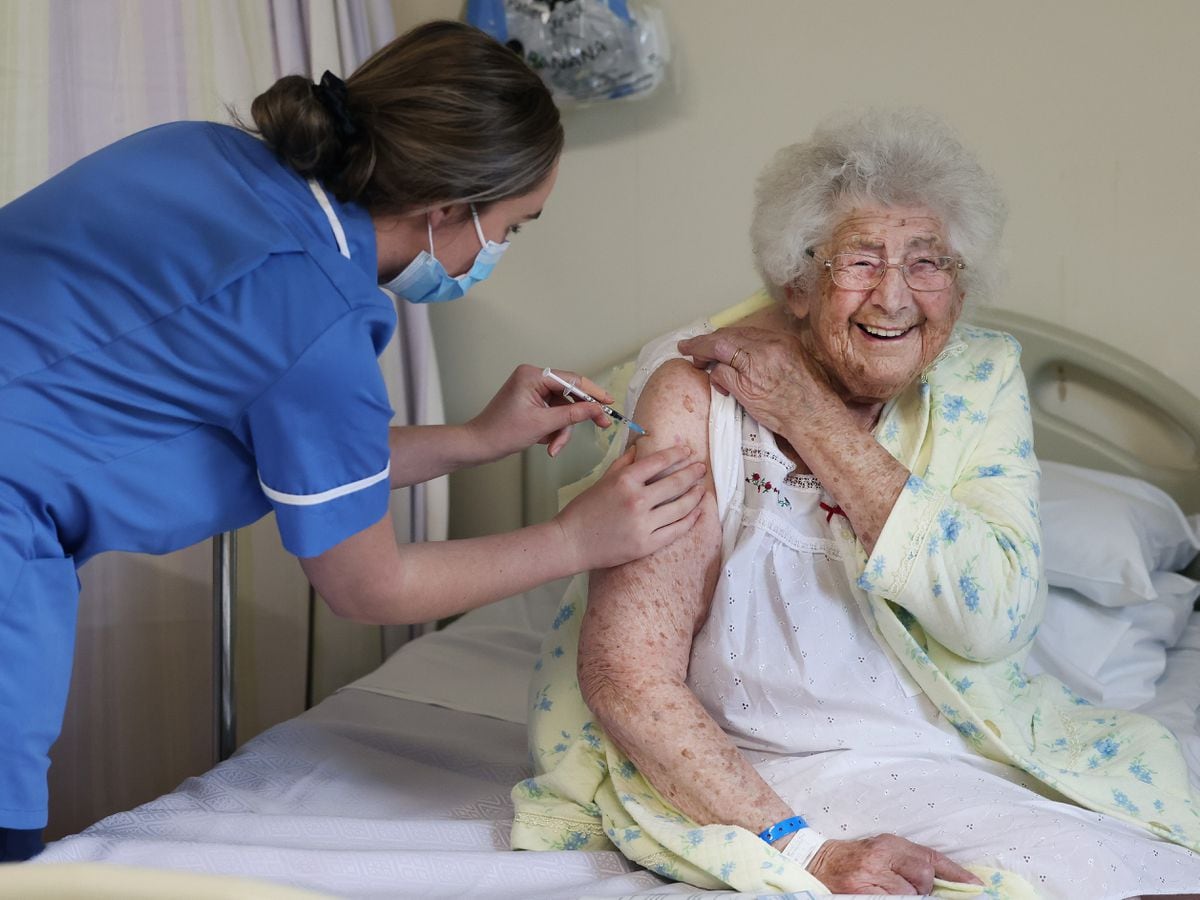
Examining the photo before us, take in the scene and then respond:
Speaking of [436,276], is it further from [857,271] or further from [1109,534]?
[1109,534]

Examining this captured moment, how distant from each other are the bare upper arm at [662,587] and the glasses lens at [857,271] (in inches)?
8.7

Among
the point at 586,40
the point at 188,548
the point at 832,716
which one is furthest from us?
the point at 586,40

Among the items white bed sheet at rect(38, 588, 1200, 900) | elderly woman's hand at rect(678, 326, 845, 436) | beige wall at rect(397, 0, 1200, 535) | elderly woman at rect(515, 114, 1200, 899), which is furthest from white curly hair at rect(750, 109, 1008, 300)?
beige wall at rect(397, 0, 1200, 535)

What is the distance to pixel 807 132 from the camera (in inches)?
108

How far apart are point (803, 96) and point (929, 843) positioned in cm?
179

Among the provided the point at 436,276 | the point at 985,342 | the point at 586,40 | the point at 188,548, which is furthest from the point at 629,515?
the point at 586,40

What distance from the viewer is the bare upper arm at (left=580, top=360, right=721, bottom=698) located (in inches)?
60.5

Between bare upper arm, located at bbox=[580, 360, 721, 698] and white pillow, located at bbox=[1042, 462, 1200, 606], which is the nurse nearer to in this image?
bare upper arm, located at bbox=[580, 360, 721, 698]

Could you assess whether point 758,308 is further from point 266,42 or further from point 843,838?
point 266,42

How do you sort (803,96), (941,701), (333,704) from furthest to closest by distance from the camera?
(803,96) → (333,704) → (941,701)

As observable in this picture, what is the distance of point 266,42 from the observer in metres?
2.56

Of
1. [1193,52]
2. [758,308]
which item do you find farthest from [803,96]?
[758,308]

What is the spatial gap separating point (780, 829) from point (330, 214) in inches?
31.8

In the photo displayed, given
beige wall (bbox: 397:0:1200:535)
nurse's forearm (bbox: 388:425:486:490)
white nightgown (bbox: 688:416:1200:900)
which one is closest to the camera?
white nightgown (bbox: 688:416:1200:900)
